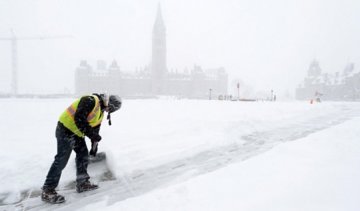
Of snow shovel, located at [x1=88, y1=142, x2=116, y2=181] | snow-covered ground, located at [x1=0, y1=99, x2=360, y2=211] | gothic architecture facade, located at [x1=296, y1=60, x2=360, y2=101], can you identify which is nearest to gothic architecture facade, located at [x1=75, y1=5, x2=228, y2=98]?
gothic architecture facade, located at [x1=296, y1=60, x2=360, y2=101]

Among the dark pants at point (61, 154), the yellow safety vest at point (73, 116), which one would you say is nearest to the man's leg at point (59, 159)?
the dark pants at point (61, 154)

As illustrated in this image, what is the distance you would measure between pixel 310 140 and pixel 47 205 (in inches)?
252

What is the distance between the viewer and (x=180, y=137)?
7.56 metres

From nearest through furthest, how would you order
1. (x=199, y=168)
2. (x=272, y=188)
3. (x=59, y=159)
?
1. (x=272, y=188)
2. (x=59, y=159)
3. (x=199, y=168)

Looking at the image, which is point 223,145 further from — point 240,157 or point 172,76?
point 172,76

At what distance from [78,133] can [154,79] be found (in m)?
111

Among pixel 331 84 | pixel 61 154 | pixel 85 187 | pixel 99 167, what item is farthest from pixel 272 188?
pixel 331 84

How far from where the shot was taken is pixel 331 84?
331 feet

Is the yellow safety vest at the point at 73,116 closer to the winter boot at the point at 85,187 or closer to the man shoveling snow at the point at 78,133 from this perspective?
the man shoveling snow at the point at 78,133

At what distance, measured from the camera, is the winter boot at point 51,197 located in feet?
13.2

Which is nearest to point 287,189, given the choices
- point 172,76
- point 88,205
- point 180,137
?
point 88,205

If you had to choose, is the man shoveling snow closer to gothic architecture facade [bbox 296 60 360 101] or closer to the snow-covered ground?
the snow-covered ground

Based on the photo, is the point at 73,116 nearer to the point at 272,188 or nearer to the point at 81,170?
the point at 81,170

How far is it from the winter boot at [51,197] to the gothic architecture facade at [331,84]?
96.5 meters
